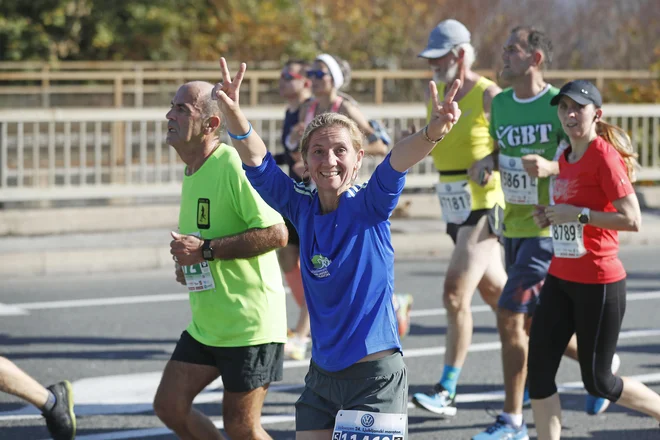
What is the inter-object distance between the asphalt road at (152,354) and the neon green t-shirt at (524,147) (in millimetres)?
1161

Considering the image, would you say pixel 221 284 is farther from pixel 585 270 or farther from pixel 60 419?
pixel 585 270

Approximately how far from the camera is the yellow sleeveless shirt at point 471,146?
6.93m

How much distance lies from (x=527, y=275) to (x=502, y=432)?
857 millimetres

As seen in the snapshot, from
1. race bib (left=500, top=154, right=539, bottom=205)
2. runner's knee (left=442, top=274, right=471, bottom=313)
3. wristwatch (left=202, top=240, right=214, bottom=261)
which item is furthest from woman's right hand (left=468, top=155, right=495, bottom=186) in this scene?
wristwatch (left=202, top=240, right=214, bottom=261)

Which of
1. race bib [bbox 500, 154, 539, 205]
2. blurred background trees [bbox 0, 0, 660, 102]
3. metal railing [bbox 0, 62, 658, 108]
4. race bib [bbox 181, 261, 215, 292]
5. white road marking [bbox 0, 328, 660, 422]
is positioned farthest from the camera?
blurred background trees [bbox 0, 0, 660, 102]

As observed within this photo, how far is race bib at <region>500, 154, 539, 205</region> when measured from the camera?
6395 millimetres

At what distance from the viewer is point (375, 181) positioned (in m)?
4.12

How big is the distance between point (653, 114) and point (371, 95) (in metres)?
10.0

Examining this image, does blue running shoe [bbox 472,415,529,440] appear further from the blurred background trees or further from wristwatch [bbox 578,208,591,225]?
the blurred background trees

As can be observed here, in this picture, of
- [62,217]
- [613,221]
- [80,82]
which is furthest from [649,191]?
[80,82]

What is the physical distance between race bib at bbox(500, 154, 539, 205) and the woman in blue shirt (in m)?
2.25

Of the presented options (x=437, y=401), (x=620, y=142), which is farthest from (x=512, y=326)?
(x=620, y=142)

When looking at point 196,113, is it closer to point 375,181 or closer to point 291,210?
point 291,210

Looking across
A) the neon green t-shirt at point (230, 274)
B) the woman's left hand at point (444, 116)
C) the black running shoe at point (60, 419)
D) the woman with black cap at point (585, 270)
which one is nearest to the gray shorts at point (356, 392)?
the neon green t-shirt at point (230, 274)
